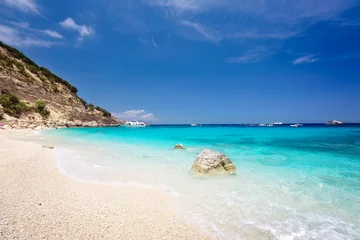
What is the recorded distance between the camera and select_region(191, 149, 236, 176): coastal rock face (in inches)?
368

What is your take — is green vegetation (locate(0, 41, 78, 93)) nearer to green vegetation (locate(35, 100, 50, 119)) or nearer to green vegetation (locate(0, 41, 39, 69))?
green vegetation (locate(0, 41, 39, 69))

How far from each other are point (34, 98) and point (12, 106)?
13180mm

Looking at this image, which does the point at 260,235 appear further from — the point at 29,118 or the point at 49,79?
the point at 49,79

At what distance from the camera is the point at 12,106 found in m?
44.3

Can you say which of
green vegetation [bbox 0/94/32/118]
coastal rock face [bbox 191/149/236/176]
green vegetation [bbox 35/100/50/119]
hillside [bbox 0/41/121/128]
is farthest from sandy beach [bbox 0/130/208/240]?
green vegetation [bbox 35/100/50/119]

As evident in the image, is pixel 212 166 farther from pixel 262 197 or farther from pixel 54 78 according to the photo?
pixel 54 78

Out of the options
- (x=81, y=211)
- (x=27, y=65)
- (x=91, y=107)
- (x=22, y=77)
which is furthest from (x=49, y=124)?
(x=81, y=211)

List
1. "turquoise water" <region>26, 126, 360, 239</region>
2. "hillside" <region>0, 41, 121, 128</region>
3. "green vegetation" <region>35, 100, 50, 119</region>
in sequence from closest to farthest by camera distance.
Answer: "turquoise water" <region>26, 126, 360, 239</region>
"hillside" <region>0, 41, 121, 128</region>
"green vegetation" <region>35, 100, 50, 119</region>

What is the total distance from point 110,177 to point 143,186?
194 centimetres

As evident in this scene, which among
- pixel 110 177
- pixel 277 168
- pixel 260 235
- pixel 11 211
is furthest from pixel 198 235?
pixel 277 168

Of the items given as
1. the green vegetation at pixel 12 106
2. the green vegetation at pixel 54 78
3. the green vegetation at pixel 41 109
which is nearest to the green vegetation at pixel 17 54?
the green vegetation at pixel 54 78

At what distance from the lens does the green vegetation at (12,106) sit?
4226cm

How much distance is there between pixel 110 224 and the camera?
4.28 m

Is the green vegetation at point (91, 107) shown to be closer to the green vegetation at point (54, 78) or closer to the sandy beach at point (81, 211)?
the green vegetation at point (54, 78)
